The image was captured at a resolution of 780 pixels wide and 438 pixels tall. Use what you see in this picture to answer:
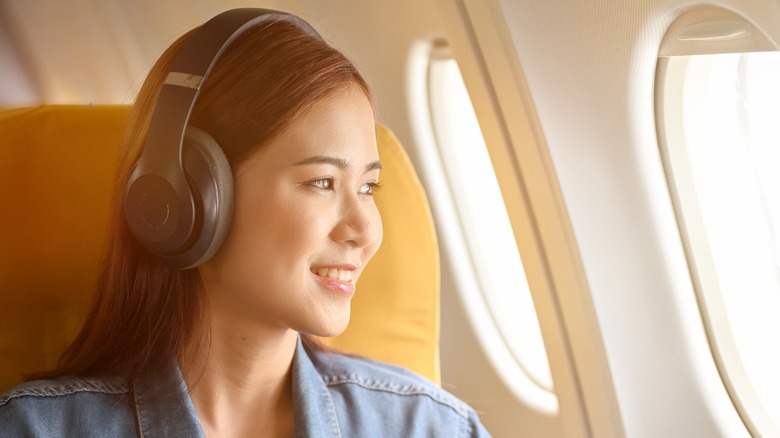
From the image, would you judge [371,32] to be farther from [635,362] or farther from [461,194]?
[635,362]

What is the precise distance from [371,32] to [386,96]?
18 cm

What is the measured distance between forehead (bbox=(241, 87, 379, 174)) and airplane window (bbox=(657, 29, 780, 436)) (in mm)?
676

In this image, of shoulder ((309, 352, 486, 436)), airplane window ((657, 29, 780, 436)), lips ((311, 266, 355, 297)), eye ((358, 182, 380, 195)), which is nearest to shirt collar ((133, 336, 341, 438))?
shoulder ((309, 352, 486, 436))

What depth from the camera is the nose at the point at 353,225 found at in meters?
1.42

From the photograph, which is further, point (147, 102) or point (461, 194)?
point (461, 194)

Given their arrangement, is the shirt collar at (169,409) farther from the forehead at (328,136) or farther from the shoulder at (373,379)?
the forehead at (328,136)

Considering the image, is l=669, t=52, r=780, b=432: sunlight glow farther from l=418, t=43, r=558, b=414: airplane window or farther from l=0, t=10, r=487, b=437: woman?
l=0, t=10, r=487, b=437: woman

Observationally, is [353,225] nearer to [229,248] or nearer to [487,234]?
[229,248]

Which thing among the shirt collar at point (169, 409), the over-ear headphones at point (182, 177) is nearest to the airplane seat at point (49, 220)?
the shirt collar at point (169, 409)

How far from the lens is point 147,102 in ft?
4.78

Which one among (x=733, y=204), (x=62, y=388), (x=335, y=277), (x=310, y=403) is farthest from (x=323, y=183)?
(x=733, y=204)

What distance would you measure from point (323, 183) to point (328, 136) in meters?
0.07

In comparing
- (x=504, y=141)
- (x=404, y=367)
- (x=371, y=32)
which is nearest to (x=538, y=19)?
(x=504, y=141)

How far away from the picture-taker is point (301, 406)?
4.99 ft
